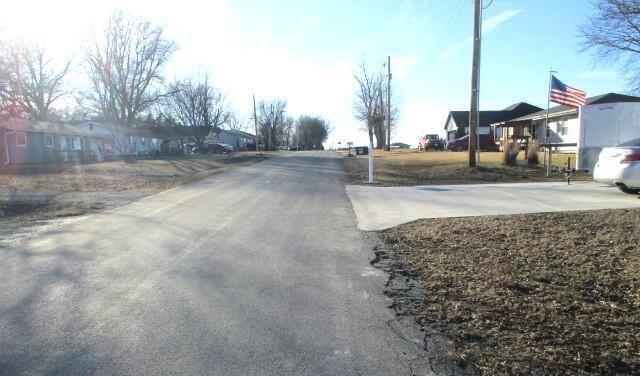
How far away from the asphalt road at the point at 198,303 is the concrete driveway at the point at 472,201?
1695 millimetres

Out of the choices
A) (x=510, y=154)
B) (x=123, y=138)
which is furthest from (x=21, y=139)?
(x=510, y=154)

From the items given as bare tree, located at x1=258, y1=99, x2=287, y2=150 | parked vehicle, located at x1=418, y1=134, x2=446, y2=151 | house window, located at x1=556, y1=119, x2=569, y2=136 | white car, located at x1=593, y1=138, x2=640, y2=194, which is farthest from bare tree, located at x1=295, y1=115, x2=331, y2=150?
white car, located at x1=593, y1=138, x2=640, y2=194

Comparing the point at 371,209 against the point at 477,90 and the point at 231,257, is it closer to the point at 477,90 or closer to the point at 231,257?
the point at 231,257

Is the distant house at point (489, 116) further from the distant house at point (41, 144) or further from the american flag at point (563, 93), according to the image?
the distant house at point (41, 144)

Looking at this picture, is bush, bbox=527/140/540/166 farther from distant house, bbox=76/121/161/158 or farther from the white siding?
distant house, bbox=76/121/161/158

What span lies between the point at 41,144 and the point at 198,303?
41095 millimetres

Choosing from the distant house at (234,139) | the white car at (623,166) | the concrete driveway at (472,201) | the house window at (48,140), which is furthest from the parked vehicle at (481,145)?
the distant house at (234,139)

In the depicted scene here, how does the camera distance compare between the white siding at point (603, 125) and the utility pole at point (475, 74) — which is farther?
the utility pole at point (475, 74)

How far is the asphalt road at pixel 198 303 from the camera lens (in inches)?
138

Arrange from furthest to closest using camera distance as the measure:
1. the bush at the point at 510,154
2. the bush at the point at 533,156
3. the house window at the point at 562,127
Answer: the house window at the point at 562,127, the bush at the point at 533,156, the bush at the point at 510,154

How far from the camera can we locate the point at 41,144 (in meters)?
39.2

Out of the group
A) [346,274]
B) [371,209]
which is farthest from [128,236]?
[371,209]

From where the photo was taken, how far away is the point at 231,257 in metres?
6.64

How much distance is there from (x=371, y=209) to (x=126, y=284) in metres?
6.87
